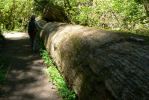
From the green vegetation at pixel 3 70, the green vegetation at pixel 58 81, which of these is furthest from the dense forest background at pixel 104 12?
the green vegetation at pixel 3 70

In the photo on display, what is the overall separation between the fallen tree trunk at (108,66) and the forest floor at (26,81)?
0.97 m

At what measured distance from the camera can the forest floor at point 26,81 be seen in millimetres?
7369

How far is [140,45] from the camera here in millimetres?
5062

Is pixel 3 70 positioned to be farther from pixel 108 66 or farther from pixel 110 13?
pixel 110 13

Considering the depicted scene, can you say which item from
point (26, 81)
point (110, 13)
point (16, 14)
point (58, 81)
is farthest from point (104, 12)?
point (16, 14)

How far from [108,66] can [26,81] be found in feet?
15.0

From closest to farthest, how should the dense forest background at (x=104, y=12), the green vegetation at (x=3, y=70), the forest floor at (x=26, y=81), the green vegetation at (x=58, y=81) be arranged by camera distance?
the green vegetation at (x=58, y=81) → the forest floor at (x=26, y=81) → the green vegetation at (x=3, y=70) → the dense forest background at (x=104, y=12)

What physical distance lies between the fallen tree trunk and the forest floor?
0.97 metres

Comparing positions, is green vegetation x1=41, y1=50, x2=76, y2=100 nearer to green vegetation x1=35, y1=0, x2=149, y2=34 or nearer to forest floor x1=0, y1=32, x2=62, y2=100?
forest floor x1=0, y1=32, x2=62, y2=100

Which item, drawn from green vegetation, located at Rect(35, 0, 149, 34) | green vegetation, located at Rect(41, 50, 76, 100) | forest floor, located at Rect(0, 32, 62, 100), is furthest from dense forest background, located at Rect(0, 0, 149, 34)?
forest floor, located at Rect(0, 32, 62, 100)

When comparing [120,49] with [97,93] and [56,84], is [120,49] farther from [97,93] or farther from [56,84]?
[56,84]

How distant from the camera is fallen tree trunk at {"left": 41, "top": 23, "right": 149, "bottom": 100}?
390 centimetres

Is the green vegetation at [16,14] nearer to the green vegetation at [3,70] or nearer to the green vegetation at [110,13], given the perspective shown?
the green vegetation at [110,13]

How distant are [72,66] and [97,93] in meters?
2.01
